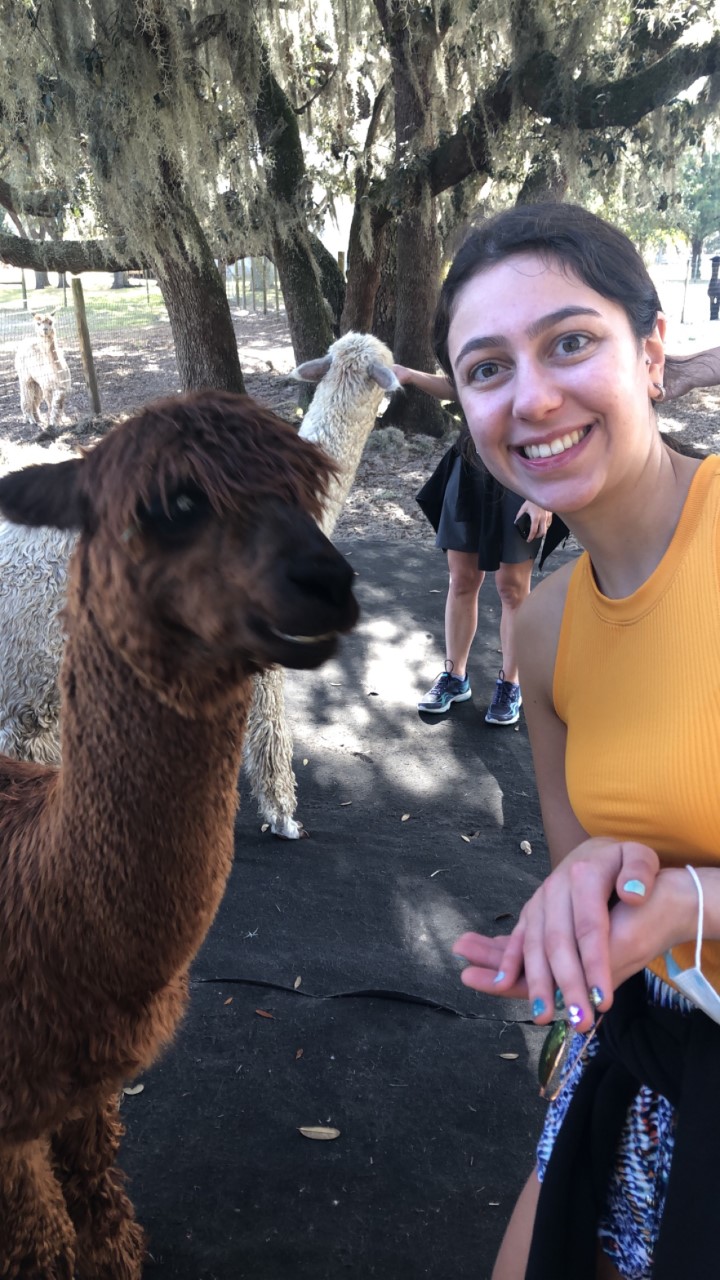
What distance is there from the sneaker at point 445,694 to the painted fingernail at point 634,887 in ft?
12.5

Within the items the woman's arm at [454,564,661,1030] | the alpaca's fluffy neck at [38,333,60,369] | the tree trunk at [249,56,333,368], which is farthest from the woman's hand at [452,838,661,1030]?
the alpaca's fluffy neck at [38,333,60,369]

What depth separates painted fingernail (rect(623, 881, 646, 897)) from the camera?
104 centimetres

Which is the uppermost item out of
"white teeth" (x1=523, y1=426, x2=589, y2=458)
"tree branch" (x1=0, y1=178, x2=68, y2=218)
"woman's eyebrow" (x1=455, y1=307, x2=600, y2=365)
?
"tree branch" (x1=0, y1=178, x2=68, y2=218)

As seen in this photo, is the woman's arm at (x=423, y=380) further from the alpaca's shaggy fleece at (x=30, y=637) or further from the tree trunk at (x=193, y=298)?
the tree trunk at (x=193, y=298)

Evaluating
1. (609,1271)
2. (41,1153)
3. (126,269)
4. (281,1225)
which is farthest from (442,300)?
(126,269)

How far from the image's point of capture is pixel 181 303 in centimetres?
825

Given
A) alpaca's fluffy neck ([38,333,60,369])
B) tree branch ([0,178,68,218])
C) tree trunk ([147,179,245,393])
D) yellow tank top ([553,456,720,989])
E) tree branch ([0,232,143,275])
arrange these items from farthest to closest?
alpaca's fluffy neck ([38,333,60,369])
tree branch ([0,232,143,275])
tree branch ([0,178,68,218])
tree trunk ([147,179,245,393])
yellow tank top ([553,456,720,989])

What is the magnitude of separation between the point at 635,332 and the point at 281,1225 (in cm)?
231

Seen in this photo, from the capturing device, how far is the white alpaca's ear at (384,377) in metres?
4.35

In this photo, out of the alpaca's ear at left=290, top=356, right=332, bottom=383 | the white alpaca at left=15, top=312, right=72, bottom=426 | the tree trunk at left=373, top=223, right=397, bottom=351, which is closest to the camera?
the alpaca's ear at left=290, top=356, right=332, bottom=383

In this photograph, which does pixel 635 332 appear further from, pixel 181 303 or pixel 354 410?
pixel 181 303

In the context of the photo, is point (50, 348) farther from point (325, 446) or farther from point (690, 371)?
point (690, 371)

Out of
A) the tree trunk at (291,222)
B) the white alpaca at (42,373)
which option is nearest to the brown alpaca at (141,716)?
the tree trunk at (291,222)

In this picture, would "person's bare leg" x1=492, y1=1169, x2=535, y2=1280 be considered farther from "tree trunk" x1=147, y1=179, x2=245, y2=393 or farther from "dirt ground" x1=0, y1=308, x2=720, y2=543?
"tree trunk" x1=147, y1=179, x2=245, y2=393
